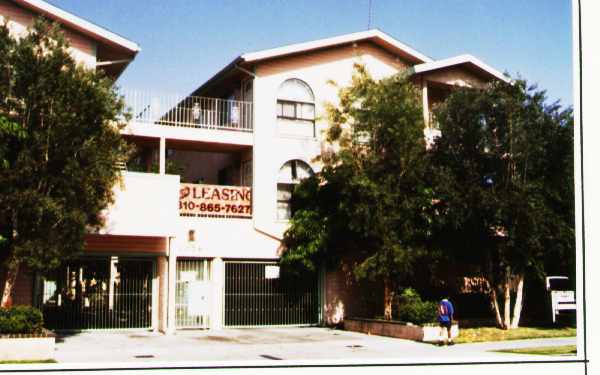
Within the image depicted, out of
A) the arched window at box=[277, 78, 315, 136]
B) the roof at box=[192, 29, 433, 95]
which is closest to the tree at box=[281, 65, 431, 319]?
the arched window at box=[277, 78, 315, 136]

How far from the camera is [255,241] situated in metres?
22.6

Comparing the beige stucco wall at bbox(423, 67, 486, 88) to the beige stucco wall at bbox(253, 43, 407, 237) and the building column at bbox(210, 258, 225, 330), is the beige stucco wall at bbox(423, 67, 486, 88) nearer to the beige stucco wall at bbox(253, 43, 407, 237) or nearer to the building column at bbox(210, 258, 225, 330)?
the beige stucco wall at bbox(253, 43, 407, 237)

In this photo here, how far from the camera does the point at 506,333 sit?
20.4 m

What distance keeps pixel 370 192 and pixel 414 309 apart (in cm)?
345

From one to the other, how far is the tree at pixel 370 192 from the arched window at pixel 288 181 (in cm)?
51

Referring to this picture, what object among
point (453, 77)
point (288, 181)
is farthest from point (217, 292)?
point (453, 77)

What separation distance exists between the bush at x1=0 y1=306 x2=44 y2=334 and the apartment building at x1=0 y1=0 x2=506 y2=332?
157 inches

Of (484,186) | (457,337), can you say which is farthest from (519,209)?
(457,337)

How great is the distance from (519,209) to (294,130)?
7.77 m

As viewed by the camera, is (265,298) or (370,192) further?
(265,298)

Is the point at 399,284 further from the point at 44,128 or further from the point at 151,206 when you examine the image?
the point at 44,128

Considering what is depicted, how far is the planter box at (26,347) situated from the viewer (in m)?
14.8

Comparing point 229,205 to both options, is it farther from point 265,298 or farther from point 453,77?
point 453,77

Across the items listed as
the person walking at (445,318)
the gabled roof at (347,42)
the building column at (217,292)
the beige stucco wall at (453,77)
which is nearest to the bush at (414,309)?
the person walking at (445,318)
